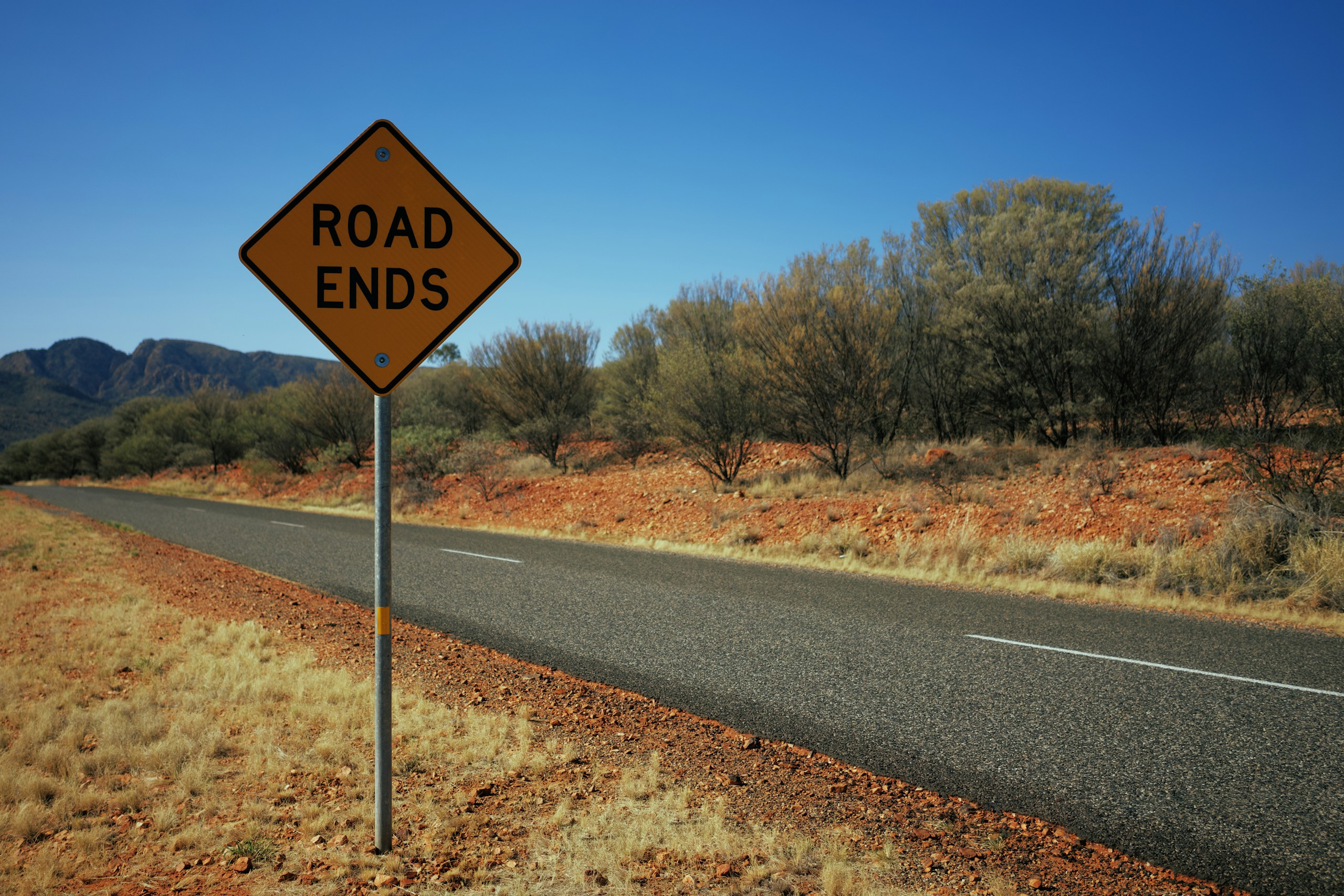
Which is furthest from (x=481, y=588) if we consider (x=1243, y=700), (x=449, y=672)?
(x=1243, y=700)

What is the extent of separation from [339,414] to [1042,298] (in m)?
27.1

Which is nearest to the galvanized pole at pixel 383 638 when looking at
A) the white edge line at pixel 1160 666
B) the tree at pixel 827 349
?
the white edge line at pixel 1160 666

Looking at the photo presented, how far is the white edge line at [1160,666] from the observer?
4984mm

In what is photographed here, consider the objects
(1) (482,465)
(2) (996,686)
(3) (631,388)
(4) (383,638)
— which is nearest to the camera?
(4) (383,638)

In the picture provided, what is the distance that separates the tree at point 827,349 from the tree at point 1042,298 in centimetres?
217

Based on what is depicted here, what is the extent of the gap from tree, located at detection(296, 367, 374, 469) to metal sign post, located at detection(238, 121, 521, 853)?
2989cm

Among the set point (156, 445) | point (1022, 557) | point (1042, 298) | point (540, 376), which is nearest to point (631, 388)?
point (540, 376)

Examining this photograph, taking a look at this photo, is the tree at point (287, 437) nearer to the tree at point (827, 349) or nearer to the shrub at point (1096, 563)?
the tree at point (827, 349)

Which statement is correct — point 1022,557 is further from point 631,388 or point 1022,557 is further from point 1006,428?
point 631,388

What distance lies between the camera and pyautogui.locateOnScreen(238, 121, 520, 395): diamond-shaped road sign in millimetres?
2842

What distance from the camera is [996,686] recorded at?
5.18 m

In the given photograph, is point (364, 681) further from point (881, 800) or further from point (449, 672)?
point (881, 800)

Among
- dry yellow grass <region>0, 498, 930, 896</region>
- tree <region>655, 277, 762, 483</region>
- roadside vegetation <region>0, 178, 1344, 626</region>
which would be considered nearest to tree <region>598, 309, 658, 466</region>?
roadside vegetation <region>0, 178, 1344, 626</region>

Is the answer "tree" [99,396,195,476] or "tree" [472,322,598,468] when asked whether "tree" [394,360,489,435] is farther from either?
"tree" [99,396,195,476]
